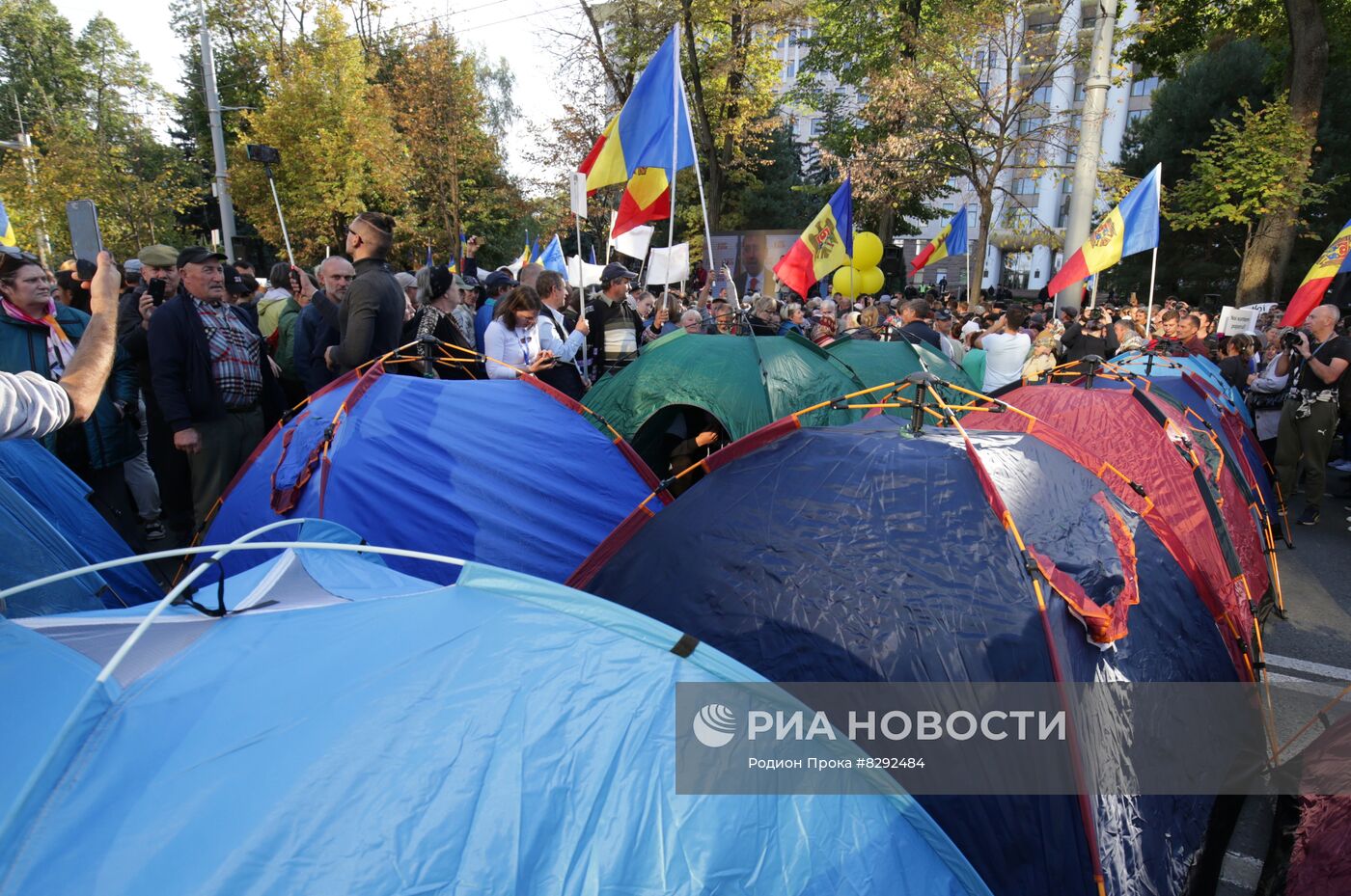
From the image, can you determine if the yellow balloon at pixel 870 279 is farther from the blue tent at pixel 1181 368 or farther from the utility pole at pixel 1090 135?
the blue tent at pixel 1181 368

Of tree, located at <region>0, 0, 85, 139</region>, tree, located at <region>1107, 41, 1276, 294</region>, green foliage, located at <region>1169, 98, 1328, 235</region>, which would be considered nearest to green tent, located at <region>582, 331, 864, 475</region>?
green foliage, located at <region>1169, 98, 1328, 235</region>

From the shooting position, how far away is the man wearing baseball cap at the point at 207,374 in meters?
3.98

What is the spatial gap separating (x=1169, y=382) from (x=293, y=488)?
6.13 metres

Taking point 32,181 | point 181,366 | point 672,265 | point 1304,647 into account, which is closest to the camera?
point 181,366

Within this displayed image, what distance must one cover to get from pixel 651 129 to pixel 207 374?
4142 mm

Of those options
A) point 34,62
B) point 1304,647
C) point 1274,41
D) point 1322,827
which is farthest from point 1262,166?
point 34,62

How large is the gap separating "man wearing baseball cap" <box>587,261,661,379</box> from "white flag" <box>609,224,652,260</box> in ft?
5.30

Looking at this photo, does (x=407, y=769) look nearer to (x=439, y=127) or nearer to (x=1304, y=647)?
(x=1304, y=647)

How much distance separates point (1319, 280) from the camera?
24.8 feet

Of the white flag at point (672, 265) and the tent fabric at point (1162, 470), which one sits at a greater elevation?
the white flag at point (672, 265)

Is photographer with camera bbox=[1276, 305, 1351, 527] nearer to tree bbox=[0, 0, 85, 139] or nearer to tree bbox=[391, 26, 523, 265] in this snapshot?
tree bbox=[391, 26, 523, 265]

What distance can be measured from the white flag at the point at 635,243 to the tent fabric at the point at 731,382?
299 cm

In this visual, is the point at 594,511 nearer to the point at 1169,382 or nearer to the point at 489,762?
the point at 489,762

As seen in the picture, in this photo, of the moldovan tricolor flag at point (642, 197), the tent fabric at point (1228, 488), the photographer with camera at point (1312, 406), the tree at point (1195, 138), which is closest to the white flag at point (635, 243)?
the moldovan tricolor flag at point (642, 197)
